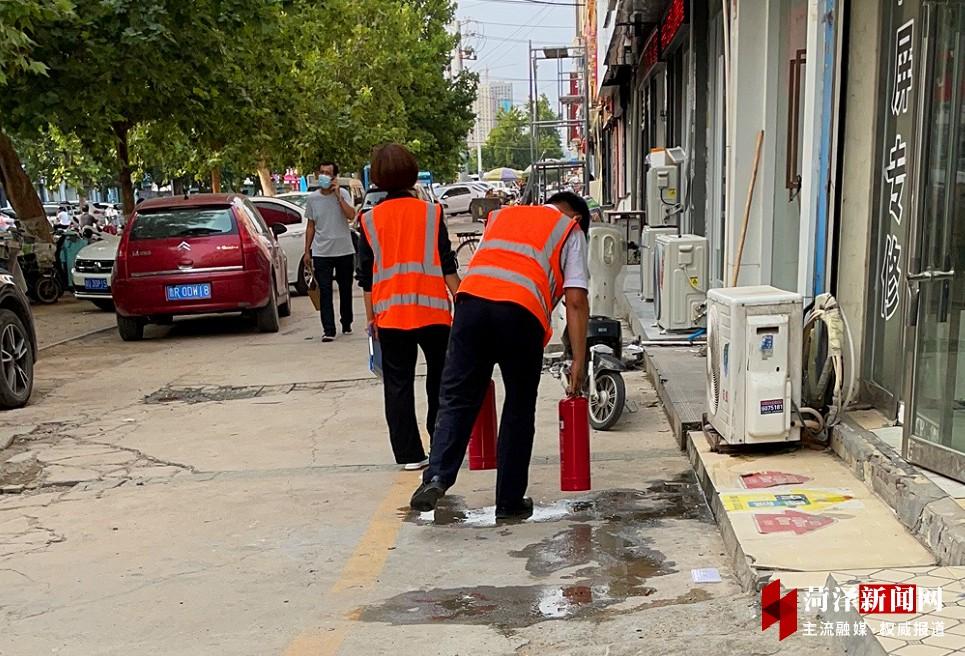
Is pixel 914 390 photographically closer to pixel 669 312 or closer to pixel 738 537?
pixel 738 537

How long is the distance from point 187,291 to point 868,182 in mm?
8320

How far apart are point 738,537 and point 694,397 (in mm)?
2690

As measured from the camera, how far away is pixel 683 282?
9.10 metres

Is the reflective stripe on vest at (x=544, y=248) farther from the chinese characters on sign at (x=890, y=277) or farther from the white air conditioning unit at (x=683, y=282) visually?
the white air conditioning unit at (x=683, y=282)

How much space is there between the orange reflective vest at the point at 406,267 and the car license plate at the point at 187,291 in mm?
6741

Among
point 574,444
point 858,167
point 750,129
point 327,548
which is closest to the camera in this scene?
point 327,548

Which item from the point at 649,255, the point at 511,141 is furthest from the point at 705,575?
the point at 511,141

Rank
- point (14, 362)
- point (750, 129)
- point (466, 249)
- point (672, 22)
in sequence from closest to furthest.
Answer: point (14, 362) < point (750, 129) < point (672, 22) < point (466, 249)

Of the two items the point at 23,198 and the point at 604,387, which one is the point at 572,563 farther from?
the point at 23,198

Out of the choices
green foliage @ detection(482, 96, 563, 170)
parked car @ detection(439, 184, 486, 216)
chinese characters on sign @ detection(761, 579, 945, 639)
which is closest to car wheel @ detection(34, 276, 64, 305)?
chinese characters on sign @ detection(761, 579, 945, 639)

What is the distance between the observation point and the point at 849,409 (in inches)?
217

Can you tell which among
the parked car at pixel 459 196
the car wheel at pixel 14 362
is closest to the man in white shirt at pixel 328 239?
the car wheel at pixel 14 362

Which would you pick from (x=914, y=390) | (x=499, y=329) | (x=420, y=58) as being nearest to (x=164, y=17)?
(x=499, y=329)

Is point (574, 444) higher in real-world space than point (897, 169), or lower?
lower
